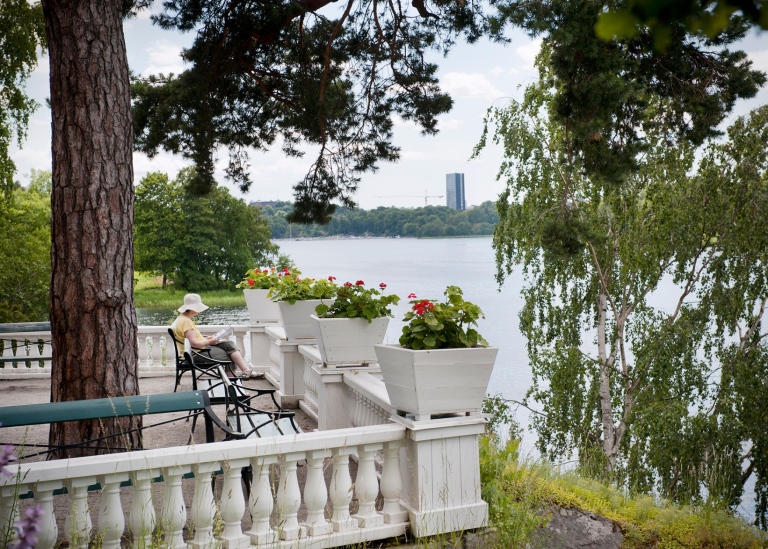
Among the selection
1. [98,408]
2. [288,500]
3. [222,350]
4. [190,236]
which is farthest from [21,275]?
[288,500]

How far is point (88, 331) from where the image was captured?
14.2ft

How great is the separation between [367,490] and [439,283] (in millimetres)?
31508

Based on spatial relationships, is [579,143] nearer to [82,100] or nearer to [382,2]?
[382,2]

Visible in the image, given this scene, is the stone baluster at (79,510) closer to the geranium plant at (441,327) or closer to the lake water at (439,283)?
the geranium plant at (441,327)

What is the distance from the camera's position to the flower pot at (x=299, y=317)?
668 cm

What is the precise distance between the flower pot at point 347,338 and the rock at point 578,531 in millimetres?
1742

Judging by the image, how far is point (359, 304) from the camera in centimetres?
522

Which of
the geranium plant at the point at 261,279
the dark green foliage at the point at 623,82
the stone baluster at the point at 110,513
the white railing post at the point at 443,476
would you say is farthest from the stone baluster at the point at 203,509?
the geranium plant at the point at 261,279

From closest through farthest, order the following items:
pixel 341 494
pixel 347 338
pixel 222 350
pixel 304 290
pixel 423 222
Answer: pixel 341 494 < pixel 347 338 < pixel 304 290 < pixel 222 350 < pixel 423 222

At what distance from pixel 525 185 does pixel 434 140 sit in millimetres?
5943

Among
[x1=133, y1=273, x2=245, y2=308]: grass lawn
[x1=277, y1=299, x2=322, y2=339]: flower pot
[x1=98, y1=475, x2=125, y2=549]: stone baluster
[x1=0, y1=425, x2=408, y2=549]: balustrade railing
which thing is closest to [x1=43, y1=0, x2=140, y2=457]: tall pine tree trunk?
[x1=0, y1=425, x2=408, y2=549]: balustrade railing

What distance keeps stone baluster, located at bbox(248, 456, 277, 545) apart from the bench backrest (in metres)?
0.66

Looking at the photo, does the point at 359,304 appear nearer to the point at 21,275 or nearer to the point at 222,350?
the point at 222,350

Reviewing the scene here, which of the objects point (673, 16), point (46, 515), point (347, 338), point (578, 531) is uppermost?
point (673, 16)
